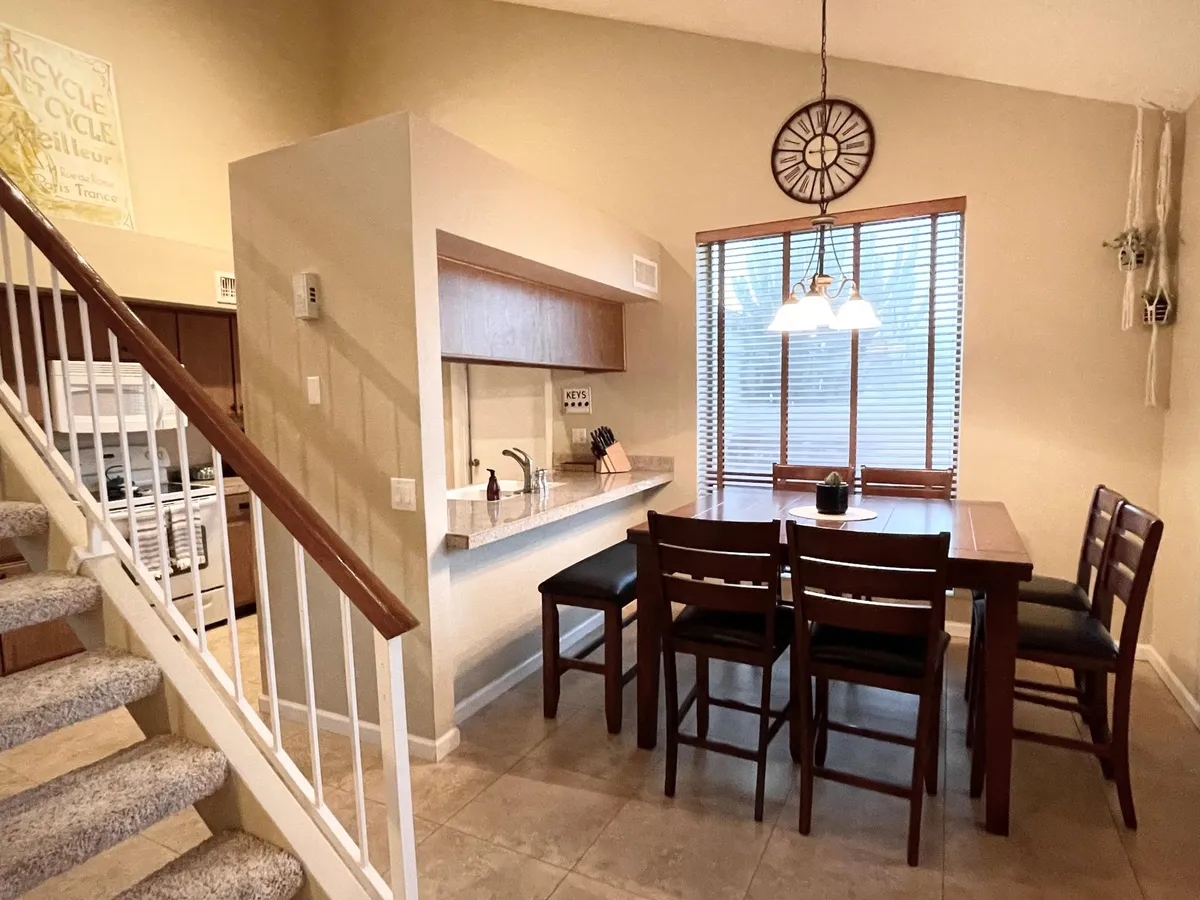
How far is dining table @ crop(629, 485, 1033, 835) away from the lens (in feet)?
7.03

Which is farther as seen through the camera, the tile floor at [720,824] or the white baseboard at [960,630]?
the white baseboard at [960,630]

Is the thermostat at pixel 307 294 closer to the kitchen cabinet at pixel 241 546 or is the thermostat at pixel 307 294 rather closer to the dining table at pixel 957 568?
the dining table at pixel 957 568

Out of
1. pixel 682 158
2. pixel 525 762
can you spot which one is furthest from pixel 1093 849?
pixel 682 158

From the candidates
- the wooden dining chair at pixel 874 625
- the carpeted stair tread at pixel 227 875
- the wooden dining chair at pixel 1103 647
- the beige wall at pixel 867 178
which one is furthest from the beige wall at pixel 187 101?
the wooden dining chair at pixel 1103 647

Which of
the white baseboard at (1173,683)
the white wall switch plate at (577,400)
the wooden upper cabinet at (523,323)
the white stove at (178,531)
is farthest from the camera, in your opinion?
the white wall switch plate at (577,400)

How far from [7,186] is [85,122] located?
2919 mm

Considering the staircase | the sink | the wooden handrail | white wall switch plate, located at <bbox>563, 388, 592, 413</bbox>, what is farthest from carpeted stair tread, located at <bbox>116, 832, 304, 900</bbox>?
white wall switch plate, located at <bbox>563, 388, 592, 413</bbox>

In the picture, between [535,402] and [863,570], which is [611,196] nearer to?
[535,402]

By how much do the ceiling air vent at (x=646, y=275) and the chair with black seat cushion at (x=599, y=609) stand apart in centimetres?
186

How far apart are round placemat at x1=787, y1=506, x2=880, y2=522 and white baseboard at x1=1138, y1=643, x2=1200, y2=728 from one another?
154 centimetres

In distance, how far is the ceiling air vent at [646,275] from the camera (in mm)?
4074

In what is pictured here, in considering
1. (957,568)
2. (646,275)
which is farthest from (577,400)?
(957,568)

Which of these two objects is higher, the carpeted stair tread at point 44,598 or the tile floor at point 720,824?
the carpeted stair tread at point 44,598

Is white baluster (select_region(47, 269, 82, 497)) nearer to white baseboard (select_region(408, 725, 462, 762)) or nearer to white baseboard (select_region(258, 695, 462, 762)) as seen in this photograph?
white baseboard (select_region(258, 695, 462, 762))
